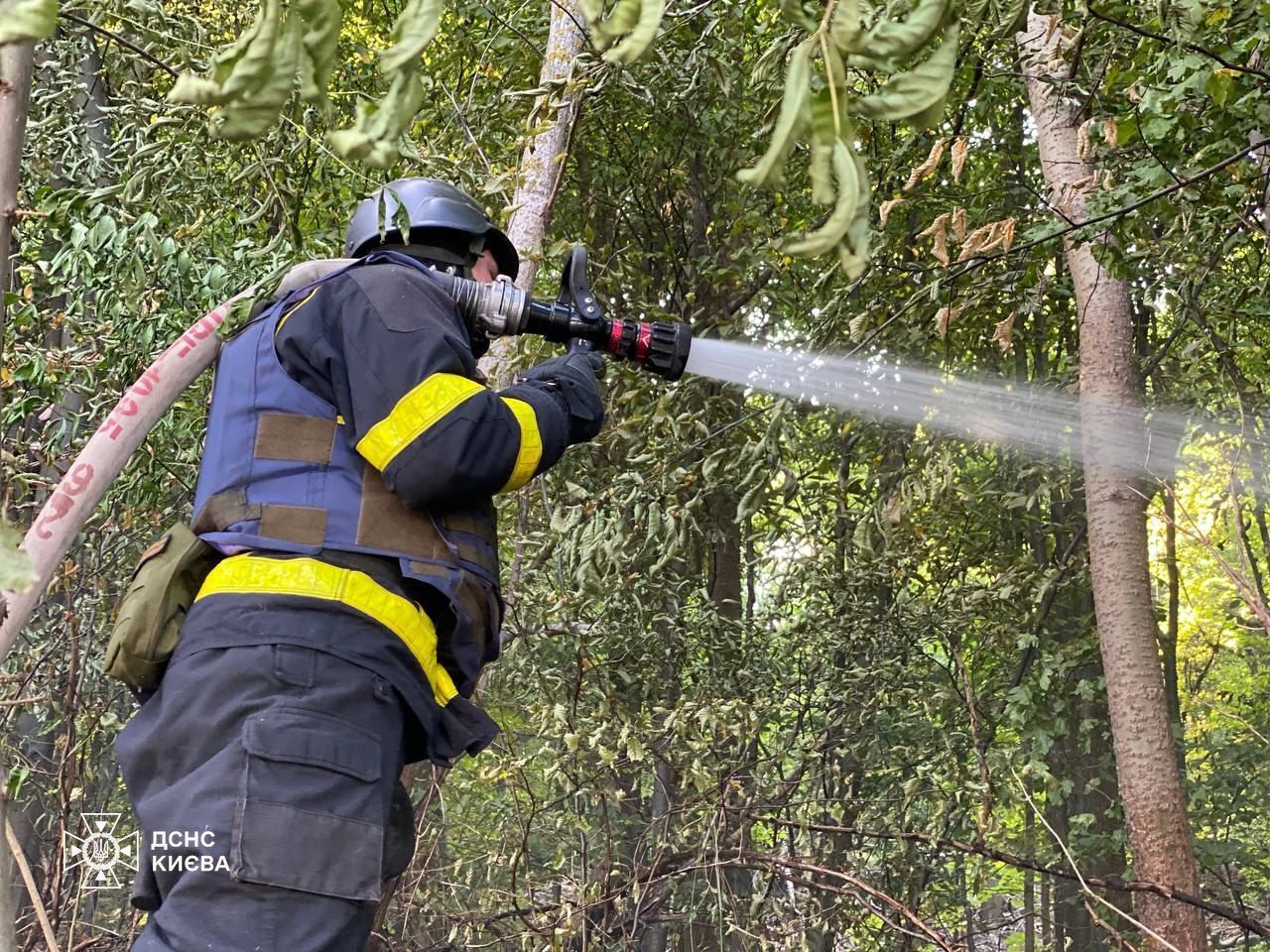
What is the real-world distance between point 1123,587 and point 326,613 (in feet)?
10.1

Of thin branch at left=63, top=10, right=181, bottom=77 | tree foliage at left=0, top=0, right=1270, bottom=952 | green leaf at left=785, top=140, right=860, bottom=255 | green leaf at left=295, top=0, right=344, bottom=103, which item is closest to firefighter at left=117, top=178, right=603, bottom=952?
thin branch at left=63, top=10, right=181, bottom=77

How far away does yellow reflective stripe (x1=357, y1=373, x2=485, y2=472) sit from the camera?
2416 mm

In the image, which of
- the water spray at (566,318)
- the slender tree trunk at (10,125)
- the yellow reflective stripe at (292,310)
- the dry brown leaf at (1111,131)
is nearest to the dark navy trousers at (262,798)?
the yellow reflective stripe at (292,310)

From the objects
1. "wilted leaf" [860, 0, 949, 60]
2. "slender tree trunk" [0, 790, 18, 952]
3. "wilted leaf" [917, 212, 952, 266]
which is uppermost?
"wilted leaf" [917, 212, 952, 266]

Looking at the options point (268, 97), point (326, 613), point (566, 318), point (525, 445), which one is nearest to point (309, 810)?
point (326, 613)

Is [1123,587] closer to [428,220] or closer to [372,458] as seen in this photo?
[428,220]

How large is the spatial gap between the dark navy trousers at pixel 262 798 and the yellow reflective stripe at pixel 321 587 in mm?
110

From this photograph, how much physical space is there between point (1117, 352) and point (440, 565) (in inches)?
118

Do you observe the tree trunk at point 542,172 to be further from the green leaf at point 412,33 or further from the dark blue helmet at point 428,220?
the green leaf at point 412,33

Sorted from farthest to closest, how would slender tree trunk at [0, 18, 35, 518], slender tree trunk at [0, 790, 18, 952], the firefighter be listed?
the firefighter, slender tree trunk at [0, 790, 18, 952], slender tree trunk at [0, 18, 35, 518]

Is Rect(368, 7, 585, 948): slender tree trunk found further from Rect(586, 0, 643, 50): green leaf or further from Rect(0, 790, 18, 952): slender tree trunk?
Rect(586, 0, 643, 50): green leaf

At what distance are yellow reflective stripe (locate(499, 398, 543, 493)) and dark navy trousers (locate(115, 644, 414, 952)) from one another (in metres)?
0.49

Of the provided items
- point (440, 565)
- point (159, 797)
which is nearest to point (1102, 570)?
point (440, 565)

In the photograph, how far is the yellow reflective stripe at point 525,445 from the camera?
2.57 meters
